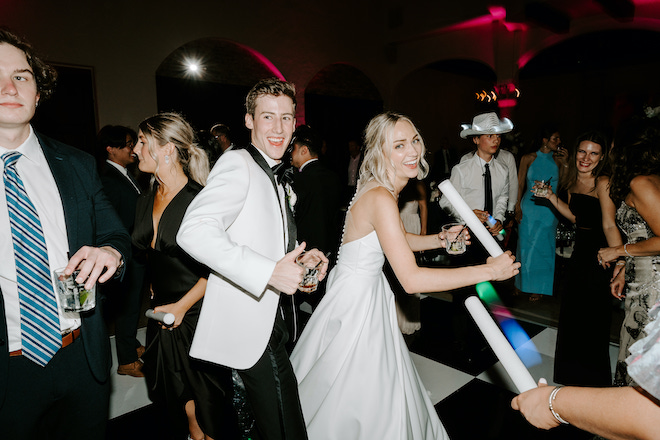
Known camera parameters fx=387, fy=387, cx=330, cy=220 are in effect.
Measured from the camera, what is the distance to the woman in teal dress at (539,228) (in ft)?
13.5

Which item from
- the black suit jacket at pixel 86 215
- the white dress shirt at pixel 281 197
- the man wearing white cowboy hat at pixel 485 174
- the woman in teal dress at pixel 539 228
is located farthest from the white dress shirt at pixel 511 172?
the black suit jacket at pixel 86 215

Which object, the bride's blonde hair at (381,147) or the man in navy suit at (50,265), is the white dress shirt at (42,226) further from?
the bride's blonde hair at (381,147)

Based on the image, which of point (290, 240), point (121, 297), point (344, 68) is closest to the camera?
point (290, 240)

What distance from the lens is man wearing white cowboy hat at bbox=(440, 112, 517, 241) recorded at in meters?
3.31

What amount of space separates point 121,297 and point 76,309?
1518 millimetres

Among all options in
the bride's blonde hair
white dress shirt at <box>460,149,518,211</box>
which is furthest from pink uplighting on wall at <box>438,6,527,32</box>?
the bride's blonde hair

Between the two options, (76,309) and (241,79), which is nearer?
(76,309)

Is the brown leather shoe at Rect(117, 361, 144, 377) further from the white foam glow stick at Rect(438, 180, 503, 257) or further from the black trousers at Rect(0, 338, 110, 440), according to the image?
the white foam glow stick at Rect(438, 180, 503, 257)

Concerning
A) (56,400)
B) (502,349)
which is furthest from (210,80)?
(502,349)

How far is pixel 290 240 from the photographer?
155 centimetres

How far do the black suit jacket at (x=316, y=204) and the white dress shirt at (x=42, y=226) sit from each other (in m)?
2.26

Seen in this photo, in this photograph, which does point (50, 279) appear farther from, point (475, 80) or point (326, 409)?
point (475, 80)

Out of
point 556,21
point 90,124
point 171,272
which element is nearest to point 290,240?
point 171,272

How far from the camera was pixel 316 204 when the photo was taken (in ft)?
11.1
